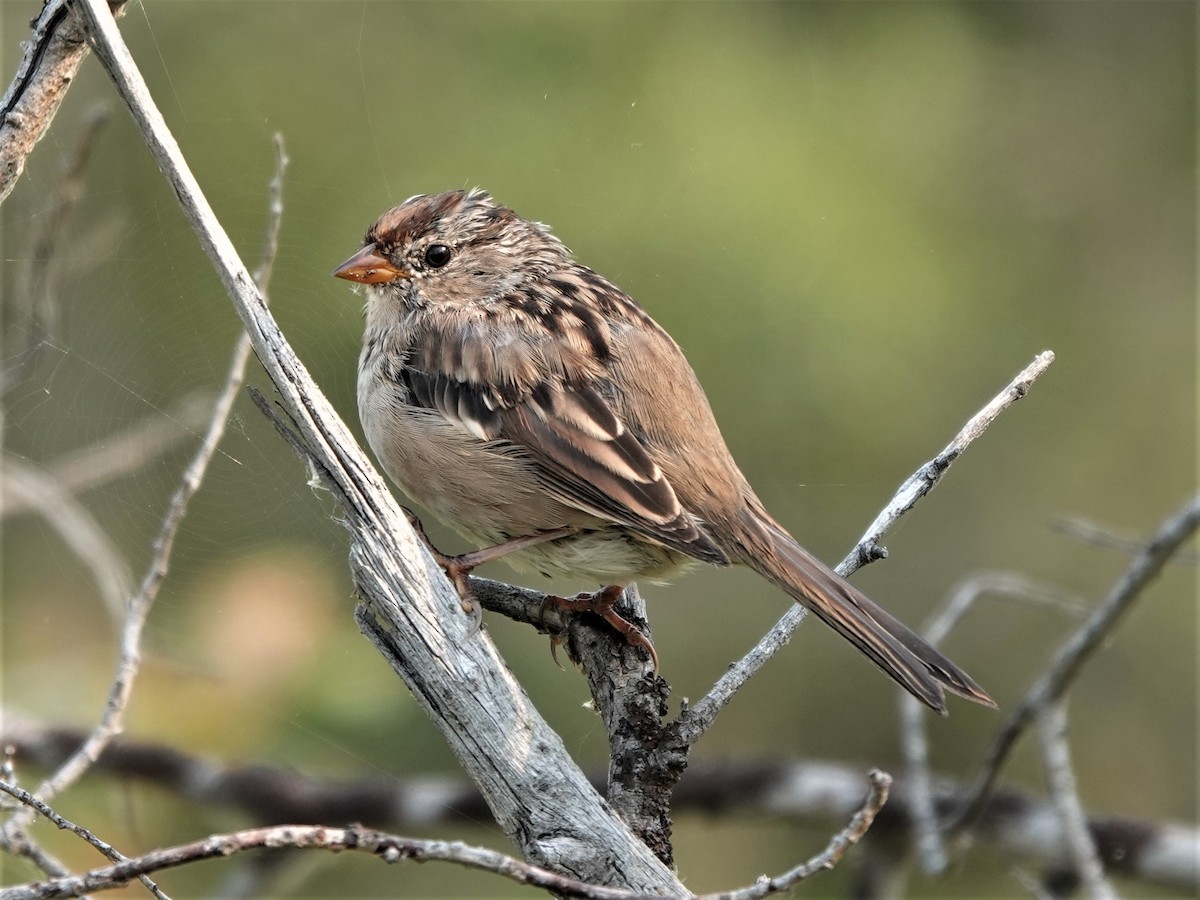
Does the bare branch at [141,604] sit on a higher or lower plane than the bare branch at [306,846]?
higher

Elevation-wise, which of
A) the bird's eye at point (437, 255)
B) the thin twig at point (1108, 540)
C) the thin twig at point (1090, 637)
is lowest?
the thin twig at point (1090, 637)

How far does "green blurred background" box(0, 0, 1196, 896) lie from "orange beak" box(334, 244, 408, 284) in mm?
915

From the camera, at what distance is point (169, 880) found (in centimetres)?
540

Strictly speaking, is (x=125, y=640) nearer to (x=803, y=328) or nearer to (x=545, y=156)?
(x=545, y=156)

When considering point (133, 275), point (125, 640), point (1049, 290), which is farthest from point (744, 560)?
point (1049, 290)

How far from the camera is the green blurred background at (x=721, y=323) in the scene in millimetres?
5270

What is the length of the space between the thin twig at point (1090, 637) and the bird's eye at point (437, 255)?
7.22 ft

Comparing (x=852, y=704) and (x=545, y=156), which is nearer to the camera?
(x=545, y=156)

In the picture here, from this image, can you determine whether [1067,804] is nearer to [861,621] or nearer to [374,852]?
[861,621]

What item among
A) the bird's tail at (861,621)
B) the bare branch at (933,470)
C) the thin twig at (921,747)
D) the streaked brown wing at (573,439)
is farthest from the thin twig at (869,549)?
the thin twig at (921,747)

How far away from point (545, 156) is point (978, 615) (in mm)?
3708

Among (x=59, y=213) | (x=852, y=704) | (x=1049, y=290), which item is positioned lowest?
(x=852, y=704)

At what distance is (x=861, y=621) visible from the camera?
10.2ft

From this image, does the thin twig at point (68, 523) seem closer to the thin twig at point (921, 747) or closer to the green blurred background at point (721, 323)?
the green blurred background at point (721, 323)
